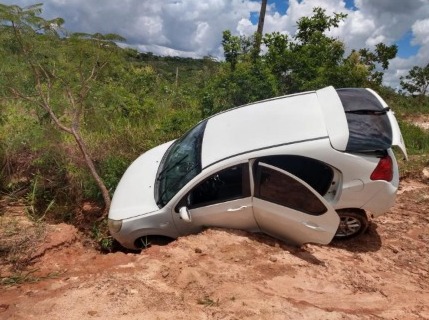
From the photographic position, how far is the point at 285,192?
4.34m

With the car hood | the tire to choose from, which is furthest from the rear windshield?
the car hood

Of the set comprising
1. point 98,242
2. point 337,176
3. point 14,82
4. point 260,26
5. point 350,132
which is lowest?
point 98,242

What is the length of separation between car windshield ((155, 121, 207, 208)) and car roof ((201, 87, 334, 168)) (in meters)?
0.15

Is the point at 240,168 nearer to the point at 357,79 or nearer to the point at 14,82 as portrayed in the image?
the point at 14,82

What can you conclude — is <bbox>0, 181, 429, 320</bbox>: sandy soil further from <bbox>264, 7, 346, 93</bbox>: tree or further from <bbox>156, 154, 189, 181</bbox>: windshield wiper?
<bbox>264, 7, 346, 93</bbox>: tree

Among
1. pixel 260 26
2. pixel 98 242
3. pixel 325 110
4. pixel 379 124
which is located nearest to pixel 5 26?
pixel 98 242

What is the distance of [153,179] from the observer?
532cm

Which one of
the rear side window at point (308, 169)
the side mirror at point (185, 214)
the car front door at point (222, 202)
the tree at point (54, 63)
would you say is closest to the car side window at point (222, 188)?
the car front door at point (222, 202)

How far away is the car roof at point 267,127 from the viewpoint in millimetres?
4488

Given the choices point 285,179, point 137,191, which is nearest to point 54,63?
point 137,191

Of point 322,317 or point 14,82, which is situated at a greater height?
point 14,82

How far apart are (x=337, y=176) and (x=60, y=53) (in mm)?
4326

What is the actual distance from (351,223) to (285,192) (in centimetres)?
118

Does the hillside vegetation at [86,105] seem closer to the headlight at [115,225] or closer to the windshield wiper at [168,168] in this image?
the headlight at [115,225]
